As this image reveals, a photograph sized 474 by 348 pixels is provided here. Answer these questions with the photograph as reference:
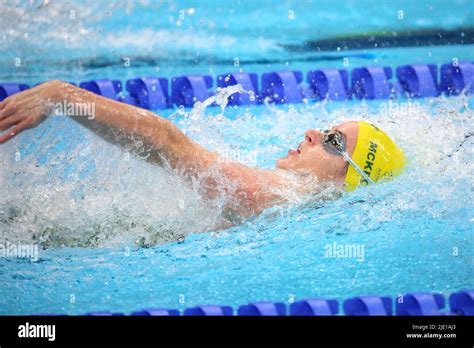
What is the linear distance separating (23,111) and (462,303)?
1.39 m

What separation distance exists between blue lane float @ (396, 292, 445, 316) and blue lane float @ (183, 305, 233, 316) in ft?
1.68

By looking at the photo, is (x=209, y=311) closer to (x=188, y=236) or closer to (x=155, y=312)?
(x=155, y=312)

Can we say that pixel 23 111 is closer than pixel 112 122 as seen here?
Yes

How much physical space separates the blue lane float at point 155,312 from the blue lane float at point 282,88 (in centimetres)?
219

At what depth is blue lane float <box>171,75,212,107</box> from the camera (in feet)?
14.1

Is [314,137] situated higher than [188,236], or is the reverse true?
[314,137]

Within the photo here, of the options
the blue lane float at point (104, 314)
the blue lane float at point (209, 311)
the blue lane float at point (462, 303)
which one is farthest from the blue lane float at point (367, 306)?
the blue lane float at point (104, 314)

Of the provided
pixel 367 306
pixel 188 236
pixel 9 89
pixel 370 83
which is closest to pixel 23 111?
pixel 188 236

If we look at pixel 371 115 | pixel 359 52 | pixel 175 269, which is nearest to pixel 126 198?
pixel 175 269

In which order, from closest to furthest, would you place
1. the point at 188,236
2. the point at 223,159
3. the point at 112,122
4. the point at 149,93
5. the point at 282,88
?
the point at 112,122 → the point at 223,159 → the point at 188,236 → the point at 149,93 → the point at 282,88

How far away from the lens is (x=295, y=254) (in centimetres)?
254

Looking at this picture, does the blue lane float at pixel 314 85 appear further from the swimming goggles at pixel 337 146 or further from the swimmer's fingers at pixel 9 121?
the swimmer's fingers at pixel 9 121

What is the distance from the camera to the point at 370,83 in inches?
174

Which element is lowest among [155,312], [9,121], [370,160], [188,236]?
[155,312]
